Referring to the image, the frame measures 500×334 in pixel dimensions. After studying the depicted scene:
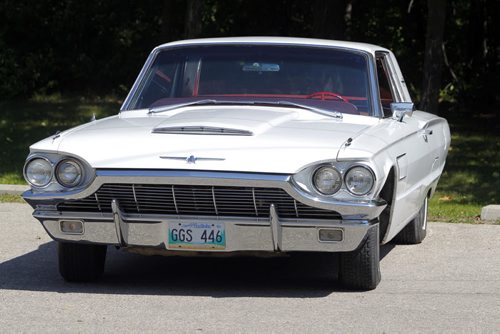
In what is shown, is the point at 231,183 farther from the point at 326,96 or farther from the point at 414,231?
the point at 414,231

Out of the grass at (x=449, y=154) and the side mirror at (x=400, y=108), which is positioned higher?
the side mirror at (x=400, y=108)

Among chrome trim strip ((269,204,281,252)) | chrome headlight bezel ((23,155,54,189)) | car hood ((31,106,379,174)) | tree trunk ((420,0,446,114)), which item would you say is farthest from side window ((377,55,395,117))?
tree trunk ((420,0,446,114))

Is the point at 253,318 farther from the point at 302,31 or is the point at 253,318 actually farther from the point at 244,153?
the point at 302,31

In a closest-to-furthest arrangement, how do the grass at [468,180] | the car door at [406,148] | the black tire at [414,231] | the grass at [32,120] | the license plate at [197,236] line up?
the license plate at [197,236]
the car door at [406,148]
the black tire at [414,231]
the grass at [468,180]
the grass at [32,120]

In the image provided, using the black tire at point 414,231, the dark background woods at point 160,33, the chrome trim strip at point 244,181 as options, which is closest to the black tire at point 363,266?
the chrome trim strip at point 244,181

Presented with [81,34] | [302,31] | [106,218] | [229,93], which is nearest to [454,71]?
[302,31]

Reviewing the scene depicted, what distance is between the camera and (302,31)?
2639 centimetres

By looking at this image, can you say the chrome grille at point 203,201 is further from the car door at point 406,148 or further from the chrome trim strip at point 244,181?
the car door at point 406,148

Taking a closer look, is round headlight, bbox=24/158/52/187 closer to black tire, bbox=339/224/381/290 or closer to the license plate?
the license plate

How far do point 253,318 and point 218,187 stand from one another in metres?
0.81

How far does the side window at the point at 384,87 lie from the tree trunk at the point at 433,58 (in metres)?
9.10

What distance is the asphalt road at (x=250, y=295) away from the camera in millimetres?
6328

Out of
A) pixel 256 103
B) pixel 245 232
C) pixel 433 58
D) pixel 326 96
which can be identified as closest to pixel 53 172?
pixel 245 232

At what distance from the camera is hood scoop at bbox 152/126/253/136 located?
7.06 metres
